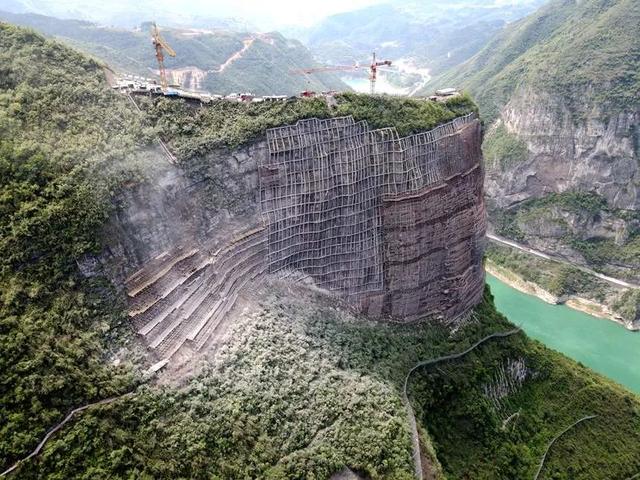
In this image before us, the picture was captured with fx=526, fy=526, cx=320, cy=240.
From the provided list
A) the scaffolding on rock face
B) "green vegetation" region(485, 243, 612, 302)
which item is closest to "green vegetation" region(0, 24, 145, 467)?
the scaffolding on rock face

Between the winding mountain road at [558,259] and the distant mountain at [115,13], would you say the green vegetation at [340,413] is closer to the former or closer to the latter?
the winding mountain road at [558,259]

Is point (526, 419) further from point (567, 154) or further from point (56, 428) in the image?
point (567, 154)

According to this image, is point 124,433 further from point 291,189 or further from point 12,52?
point 12,52

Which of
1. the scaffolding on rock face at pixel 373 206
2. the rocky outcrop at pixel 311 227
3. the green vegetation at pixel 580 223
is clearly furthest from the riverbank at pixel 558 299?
the scaffolding on rock face at pixel 373 206

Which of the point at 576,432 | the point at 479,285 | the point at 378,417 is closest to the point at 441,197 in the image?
the point at 479,285

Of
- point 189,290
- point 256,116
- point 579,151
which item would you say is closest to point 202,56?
point 579,151

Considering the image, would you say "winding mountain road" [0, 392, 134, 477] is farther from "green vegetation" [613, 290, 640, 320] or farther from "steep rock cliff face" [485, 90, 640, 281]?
"steep rock cliff face" [485, 90, 640, 281]
